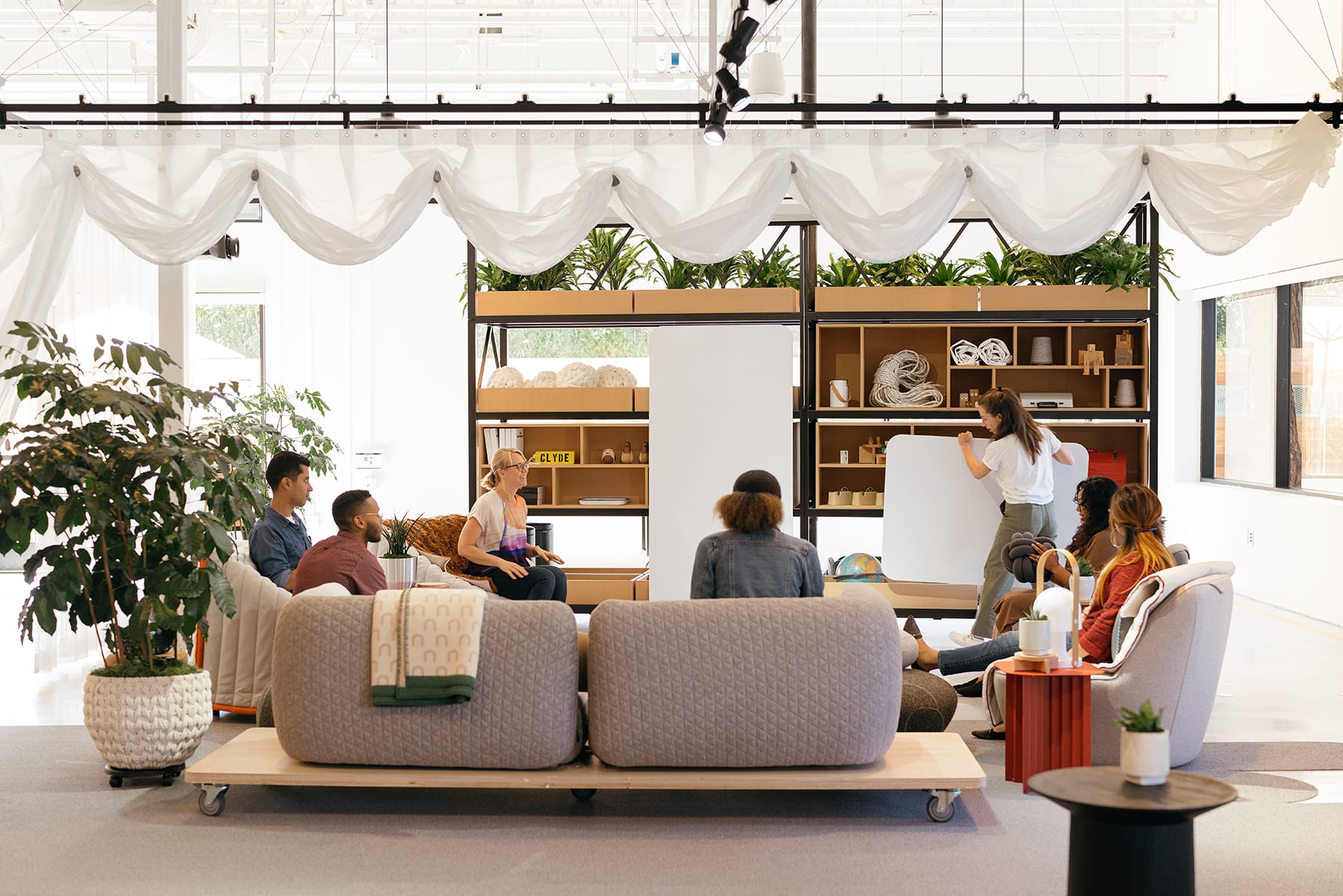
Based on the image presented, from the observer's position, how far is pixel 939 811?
13.5 ft

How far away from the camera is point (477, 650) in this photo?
13.4ft

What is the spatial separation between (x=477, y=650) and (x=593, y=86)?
8808 millimetres

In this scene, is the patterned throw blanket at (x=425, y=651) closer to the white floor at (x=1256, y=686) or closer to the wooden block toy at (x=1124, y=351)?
the white floor at (x=1256, y=686)

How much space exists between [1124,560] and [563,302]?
14.5ft

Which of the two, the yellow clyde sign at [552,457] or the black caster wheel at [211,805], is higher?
the yellow clyde sign at [552,457]

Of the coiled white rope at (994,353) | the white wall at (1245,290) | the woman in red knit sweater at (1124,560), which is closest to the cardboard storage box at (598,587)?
the coiled white rope at (994,353)

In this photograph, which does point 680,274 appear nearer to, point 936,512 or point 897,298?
point 897,298

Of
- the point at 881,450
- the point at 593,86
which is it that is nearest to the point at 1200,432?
the point at 881,450

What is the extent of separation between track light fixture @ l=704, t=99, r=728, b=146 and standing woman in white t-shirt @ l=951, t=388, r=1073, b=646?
2467mm

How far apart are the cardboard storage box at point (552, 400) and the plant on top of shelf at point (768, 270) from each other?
1148 millimetres

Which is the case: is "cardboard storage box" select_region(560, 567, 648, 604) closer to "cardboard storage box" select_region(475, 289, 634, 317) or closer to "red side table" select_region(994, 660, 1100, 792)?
"cardboard storage box" select_region(475, 289, 634, 317)

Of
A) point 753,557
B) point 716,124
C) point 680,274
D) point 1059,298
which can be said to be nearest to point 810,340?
point 680,274

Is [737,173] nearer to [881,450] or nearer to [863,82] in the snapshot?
[881,450]

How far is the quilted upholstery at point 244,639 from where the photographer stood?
552 centimetres
